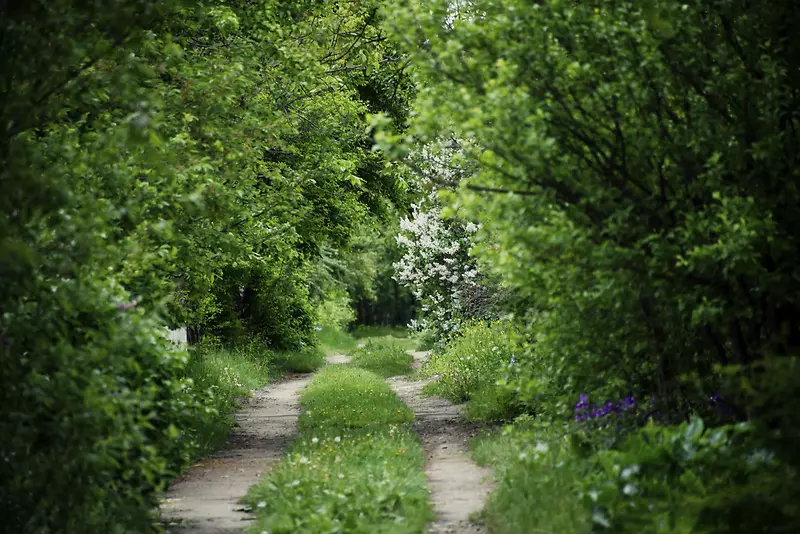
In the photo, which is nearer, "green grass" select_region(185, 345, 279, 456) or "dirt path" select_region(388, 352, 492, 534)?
"dirt path" select_region(388, 352, 492, 534)

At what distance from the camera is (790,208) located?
6633mm

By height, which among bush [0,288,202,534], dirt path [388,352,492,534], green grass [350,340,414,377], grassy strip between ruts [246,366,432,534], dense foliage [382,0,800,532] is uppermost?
dense foliage [382,0,800,532]

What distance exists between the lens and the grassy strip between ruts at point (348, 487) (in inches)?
297

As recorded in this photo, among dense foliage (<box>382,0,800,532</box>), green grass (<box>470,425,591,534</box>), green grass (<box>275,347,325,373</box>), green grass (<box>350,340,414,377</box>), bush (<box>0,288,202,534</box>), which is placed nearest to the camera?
bush (<box>0,288,202,534</box>)

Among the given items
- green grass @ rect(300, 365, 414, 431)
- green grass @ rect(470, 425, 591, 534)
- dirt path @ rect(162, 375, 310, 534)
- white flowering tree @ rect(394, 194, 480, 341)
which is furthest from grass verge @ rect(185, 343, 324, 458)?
white flowering tree @ rect(394, 194, 480, 341)

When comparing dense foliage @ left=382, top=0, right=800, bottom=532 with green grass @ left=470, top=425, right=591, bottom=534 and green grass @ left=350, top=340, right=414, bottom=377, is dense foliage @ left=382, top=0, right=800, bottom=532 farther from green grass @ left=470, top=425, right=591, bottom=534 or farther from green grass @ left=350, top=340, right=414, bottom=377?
green grass @ left=350, top=340, right=414, bottom=377

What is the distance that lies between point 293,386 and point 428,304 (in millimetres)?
4405

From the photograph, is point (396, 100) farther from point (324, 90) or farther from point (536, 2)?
point (536, 2)

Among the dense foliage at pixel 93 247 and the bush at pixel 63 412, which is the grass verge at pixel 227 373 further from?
the bush at pixel 63 412

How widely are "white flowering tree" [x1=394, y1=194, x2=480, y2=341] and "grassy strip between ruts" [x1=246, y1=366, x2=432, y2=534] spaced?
9.87m

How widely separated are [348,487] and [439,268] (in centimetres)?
1545

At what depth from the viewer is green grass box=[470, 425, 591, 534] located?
669cm

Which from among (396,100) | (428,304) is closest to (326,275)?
(428,304)

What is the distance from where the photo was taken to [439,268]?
23672 mm
